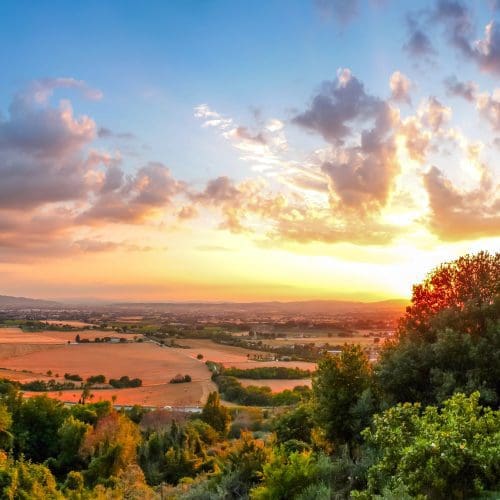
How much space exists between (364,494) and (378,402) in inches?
397

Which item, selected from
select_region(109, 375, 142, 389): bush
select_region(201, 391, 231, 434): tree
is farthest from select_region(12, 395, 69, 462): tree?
select_region(109, 375, 142, 389): bush

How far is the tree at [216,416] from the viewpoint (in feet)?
137

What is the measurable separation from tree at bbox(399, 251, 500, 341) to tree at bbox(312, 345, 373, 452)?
9.88ft

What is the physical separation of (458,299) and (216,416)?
1023 inches

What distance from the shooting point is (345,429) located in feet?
66.8

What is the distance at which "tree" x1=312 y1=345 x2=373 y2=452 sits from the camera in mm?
20203

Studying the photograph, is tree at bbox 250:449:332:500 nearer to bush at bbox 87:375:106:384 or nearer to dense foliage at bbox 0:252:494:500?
dense foliage at bbox 0:252:494:500

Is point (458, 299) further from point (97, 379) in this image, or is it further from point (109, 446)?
point (97, 379)

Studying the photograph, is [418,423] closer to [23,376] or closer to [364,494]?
[364,494]

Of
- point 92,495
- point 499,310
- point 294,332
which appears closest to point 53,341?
point 294,332

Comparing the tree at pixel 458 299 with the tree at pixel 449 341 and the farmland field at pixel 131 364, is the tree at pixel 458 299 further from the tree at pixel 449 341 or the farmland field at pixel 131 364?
the farmland field at pixel 131 364

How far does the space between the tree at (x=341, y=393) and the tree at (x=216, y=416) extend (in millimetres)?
22249

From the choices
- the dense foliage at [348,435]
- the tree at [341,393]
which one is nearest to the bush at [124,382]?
the dense foliage at [348,435]

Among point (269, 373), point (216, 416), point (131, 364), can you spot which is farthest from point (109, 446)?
point (131, 364)
